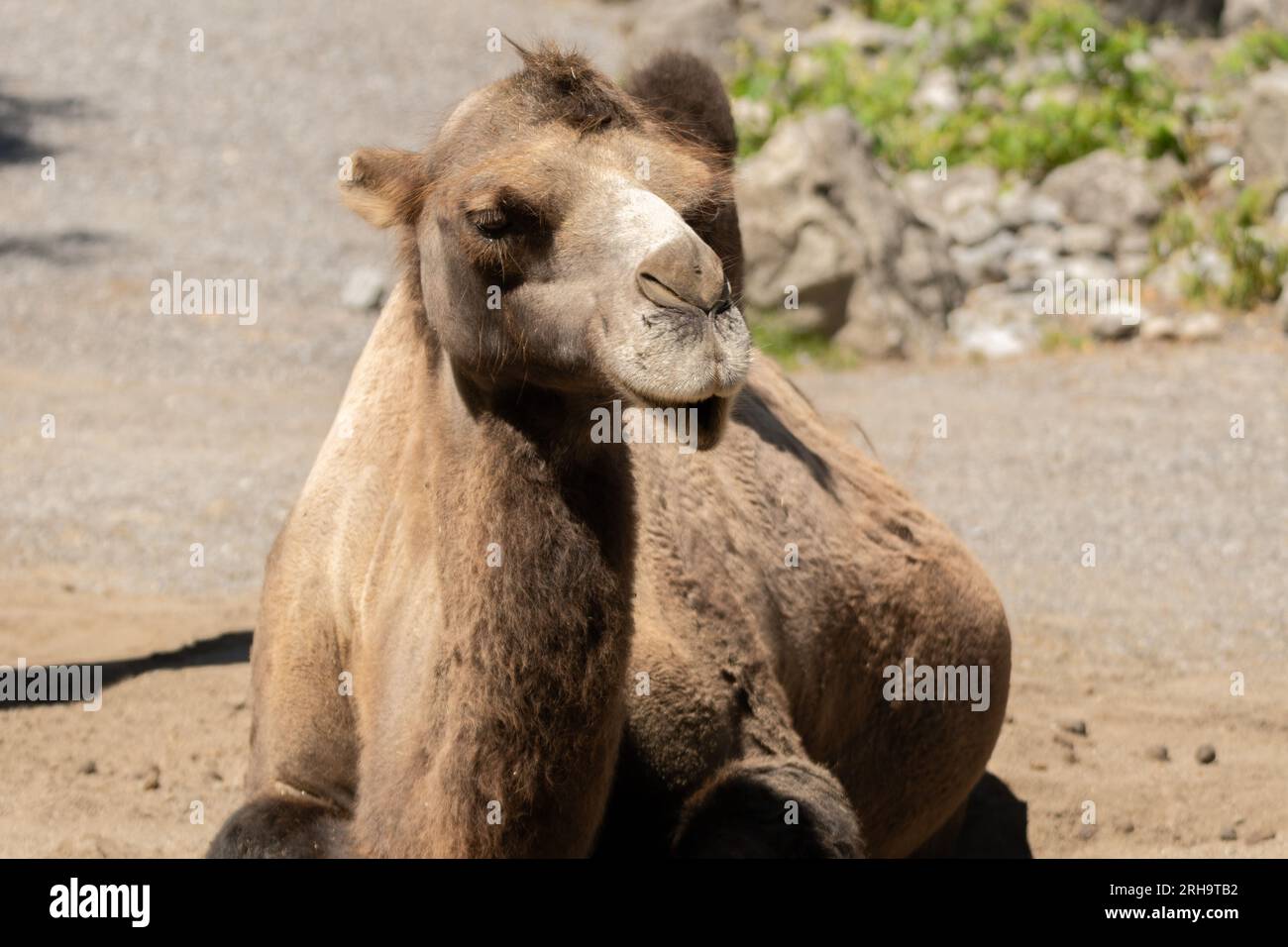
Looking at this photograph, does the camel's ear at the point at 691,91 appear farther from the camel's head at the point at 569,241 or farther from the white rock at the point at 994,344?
the white rock at the point at 994,344

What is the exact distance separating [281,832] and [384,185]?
1548 millimetres

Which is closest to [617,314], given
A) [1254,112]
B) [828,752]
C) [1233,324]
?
[828,752]

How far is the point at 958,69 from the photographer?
1872cm

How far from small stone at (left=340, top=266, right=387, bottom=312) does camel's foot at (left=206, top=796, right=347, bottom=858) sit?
11.1 meters

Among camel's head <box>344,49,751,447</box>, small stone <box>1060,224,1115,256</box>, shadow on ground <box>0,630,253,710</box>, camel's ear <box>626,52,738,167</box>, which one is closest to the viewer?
camel's head <box>344,49,751,447</box>

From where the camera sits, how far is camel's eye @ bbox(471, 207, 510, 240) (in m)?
3.38

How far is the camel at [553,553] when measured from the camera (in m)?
3.37

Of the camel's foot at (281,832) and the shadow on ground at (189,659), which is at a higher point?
the camel's foot at (281,832)

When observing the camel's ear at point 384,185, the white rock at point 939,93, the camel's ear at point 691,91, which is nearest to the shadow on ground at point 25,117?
the white rock at point 939,93

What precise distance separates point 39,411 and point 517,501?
9.35 meters

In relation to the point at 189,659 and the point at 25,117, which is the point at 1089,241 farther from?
the point at 25,117

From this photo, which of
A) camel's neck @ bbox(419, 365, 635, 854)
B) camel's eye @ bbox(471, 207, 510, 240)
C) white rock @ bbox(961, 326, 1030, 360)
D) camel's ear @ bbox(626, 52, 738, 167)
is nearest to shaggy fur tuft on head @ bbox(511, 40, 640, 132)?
camel's eye @ bbox(471, 207, 510, 240)

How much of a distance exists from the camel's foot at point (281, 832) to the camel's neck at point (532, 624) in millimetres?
567

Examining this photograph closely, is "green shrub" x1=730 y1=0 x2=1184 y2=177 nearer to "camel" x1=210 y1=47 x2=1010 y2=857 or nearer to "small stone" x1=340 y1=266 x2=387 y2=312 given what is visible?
"small stone" x1=340 y1=266 x2=387 y2=312
